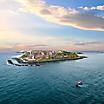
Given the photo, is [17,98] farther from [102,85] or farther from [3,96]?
[102,85]

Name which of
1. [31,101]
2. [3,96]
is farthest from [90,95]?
[3,96]

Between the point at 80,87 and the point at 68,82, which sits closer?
the point at 80,87

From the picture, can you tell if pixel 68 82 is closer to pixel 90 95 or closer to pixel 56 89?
pixel 56 89

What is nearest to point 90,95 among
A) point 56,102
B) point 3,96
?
point 56,102

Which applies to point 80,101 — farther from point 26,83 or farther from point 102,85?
point 26,83

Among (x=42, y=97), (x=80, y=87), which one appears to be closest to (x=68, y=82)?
(x=80, y=87)

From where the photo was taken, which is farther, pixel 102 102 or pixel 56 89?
pixel 56 89

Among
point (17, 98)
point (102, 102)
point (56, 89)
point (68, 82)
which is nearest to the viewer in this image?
point (102, 102)

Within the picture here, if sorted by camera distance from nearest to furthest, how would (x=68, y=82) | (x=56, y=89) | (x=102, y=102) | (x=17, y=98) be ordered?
(x=102, y=102), (x=17, y=98), (x=56, y=89), (x=68, y=82)
